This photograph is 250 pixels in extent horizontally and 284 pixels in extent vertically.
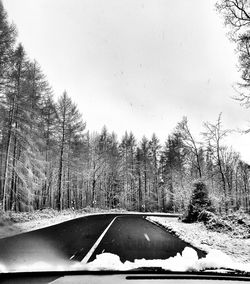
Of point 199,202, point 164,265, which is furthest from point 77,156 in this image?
point 164,265

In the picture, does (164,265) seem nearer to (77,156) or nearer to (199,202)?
(199,202)

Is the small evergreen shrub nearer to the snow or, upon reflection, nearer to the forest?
the forest

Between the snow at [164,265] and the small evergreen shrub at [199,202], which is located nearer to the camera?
the snow at [164,265]

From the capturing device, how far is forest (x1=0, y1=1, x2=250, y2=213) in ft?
61.2

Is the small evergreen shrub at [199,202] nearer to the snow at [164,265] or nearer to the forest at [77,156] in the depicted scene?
the forest at [77,156]

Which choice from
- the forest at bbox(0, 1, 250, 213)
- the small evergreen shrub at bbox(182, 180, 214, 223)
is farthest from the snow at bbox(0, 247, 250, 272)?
the small evergreen shrub at bbox(182, 180, 214, 223)

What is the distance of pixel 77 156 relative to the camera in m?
35.2

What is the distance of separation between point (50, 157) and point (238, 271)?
98.2 feet

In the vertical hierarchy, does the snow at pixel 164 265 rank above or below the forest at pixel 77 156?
below

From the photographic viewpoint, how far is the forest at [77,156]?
61.2 ft

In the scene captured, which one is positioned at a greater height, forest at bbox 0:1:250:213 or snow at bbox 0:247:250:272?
forest at bbox 0:1:250:213

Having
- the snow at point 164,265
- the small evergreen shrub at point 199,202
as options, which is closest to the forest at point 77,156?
the small evergreen shrub at point 199,202

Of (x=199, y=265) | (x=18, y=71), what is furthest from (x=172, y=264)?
(x=18, y=71)

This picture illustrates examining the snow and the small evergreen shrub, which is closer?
the snow
